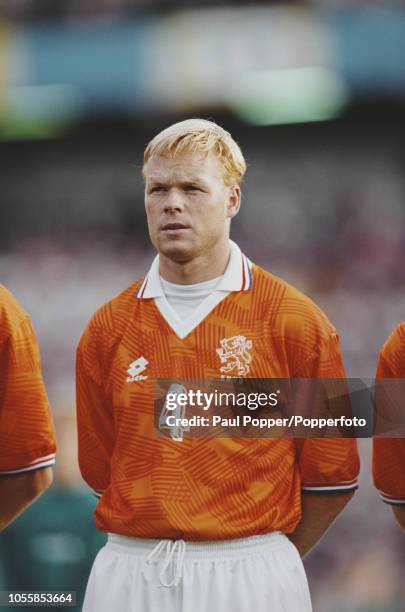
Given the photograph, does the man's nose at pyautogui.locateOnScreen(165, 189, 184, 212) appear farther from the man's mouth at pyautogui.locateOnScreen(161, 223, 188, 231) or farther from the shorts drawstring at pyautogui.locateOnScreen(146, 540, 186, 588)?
the shorts drawstring at pyautogui.locateOnScreen(146, 540, 186, 588)

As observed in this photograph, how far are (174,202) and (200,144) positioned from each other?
13 cm

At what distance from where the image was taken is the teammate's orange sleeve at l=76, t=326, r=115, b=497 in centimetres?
205

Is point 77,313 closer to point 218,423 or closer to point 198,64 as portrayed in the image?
point 198,64

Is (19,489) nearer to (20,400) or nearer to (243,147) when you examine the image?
(20,400)

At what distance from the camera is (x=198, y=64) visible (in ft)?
15.5

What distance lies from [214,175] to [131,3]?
3.26m

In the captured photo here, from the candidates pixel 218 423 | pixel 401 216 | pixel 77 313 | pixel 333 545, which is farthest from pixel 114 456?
pixel 401 216

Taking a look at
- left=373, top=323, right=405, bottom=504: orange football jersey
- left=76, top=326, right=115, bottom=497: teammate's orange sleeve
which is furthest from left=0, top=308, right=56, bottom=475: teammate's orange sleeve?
left=373, top=323, right=405, bottom=504: orange football jersey

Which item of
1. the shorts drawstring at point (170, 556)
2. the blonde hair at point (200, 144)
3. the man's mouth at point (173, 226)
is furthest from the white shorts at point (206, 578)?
the blonde hair at point (200, 144)

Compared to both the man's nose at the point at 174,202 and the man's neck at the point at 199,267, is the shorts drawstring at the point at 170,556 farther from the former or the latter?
the man's nose at the point at 174,202

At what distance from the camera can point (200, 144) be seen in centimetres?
193

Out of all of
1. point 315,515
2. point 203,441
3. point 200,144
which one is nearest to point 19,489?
point 203,441

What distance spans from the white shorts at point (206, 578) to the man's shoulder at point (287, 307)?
1.40 feet

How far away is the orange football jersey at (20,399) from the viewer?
2.12 meters
